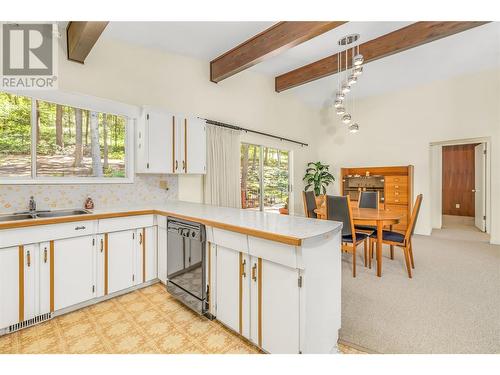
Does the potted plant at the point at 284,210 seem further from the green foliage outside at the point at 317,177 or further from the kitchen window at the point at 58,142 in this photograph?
the kitchen window at the point at 58,142

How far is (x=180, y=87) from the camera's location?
351 centimetres

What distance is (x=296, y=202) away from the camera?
5812 millimetres

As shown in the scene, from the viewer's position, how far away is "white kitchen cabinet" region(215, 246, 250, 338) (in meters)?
1.69

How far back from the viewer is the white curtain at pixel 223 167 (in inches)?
144

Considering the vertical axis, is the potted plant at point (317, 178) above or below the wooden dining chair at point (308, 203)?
above

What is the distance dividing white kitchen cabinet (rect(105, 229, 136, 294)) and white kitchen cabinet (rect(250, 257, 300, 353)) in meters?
1.52

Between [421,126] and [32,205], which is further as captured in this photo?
[421,126]

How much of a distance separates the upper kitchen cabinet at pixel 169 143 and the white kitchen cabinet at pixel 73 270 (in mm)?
1082

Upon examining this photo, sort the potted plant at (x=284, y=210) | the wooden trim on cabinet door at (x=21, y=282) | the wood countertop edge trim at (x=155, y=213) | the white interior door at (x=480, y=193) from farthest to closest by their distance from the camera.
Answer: the white interior door at (x=480, y=193) → the potted plant at (x=284, y=210) → the wooden trim on cabinet door at (x=21, y=282) → the wood countertop edge trim at (x=155, y=213)

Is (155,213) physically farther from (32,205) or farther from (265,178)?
(265,178)

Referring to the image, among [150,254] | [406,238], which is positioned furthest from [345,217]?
[150,254]

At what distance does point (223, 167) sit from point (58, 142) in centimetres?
209

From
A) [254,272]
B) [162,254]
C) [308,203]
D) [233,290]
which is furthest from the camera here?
[308,203]
